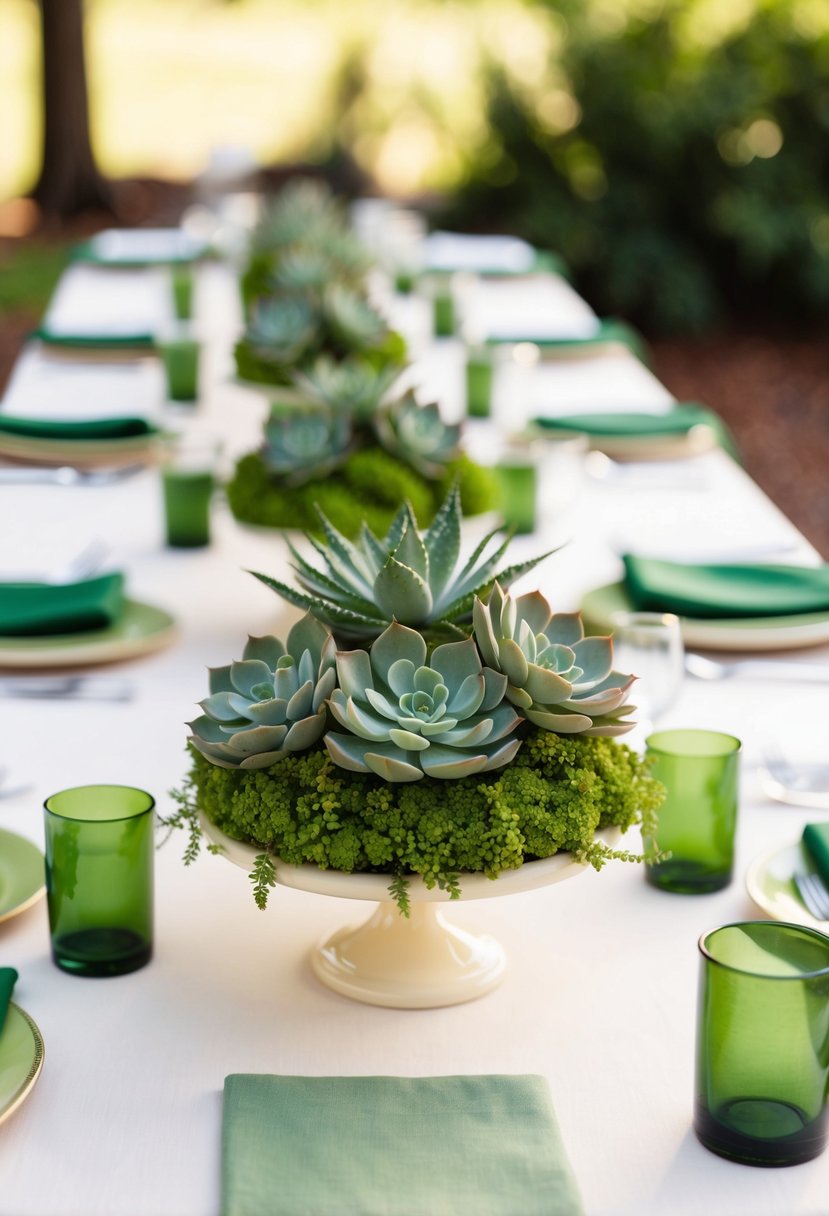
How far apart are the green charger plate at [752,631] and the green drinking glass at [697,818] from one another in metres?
0.51

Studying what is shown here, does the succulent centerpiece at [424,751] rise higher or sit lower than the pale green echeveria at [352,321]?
lower

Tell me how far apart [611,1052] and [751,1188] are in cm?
17

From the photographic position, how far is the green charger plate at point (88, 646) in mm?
1788

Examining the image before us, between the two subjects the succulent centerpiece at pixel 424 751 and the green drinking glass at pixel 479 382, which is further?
the green drinking glass at pixel 479 382

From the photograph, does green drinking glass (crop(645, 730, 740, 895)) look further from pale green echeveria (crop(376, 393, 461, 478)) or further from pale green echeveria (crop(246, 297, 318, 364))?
pale green echeveria (crop(246, 297, 318, 364))

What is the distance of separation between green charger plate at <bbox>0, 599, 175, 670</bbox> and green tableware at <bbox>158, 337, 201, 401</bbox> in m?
1.25

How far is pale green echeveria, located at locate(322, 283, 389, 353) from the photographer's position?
106 inches

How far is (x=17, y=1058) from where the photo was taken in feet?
3.39

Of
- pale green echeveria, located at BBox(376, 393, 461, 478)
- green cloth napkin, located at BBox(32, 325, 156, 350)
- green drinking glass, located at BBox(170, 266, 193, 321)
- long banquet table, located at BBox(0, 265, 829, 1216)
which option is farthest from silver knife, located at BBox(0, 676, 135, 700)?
green drinking glass, located at BBox(170, 266, 193, 321)

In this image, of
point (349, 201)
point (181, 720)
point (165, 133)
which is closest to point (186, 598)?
point (181, 720)

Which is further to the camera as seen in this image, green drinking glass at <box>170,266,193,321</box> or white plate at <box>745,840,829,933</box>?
green drinking glass at <box>170,266,193,321</box>

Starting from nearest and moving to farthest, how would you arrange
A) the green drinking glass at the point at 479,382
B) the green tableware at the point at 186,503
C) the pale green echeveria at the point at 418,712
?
the pale green echeveria at the point at 418,712 → the green tableware at the point at 186,503 → the green drinking glass at the point at 479,382

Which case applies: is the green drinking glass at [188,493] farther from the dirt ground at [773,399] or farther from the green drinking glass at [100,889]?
the dirt ground at [773,399]

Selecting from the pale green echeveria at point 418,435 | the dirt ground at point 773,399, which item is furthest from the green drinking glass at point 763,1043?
the dirt ground at point 773,399
